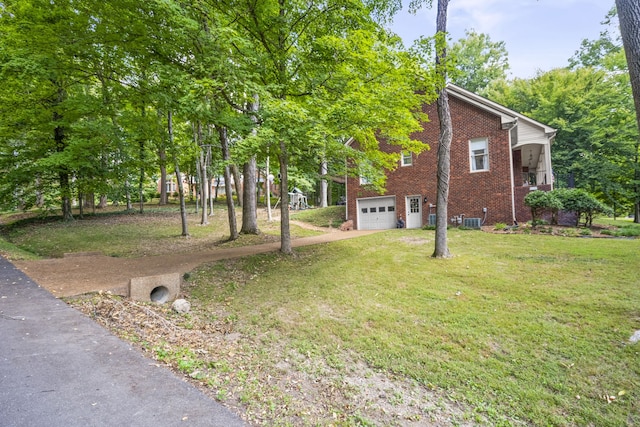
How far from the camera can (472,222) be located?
587 inches

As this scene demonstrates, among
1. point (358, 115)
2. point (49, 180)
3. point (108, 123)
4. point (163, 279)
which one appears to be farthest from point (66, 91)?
point (358, 115)

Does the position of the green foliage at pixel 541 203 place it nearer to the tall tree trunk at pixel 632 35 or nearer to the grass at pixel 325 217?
the grass at pixel 325 217

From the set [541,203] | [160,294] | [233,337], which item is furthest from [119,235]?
[541,203]

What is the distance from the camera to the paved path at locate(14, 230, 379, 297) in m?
5.59

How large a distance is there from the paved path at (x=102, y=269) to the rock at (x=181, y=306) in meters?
0.94

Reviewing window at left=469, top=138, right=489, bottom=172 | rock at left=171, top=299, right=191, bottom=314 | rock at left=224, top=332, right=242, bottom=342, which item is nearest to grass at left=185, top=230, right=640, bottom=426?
rock at left=224, top=332, right=242, bottom=342

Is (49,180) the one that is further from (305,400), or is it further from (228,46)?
(305,400)

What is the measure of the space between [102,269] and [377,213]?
45.2 feet

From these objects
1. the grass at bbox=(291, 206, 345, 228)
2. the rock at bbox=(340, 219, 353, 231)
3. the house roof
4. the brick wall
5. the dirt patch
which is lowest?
the dirt patch

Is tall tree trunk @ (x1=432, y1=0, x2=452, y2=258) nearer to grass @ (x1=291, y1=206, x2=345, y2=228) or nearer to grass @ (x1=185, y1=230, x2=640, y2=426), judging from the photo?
grass @ (x1=185, y1=230, x2=640, y2=426)

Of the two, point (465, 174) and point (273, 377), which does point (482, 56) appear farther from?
point (273, 377)

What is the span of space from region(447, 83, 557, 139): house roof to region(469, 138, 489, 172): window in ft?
4.16

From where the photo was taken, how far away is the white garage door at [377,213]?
1744 centimetres

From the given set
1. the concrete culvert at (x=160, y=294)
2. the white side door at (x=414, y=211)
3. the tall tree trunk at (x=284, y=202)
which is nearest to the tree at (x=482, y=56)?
the white side door at (x=414, y=211)
